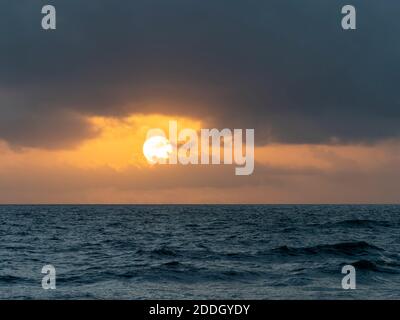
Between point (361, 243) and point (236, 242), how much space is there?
11740 millimetres

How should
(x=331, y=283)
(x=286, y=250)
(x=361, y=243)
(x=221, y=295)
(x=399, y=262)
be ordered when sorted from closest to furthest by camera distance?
(x=221, y=295), (x=331, y=283), (x=399, y=262), (x=286, y=250), (x=361, y=243)

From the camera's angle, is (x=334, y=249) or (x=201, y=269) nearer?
(x=201, y=269)

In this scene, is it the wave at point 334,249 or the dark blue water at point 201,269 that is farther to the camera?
the wave at point 334,249

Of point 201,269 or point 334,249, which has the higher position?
point 201,269

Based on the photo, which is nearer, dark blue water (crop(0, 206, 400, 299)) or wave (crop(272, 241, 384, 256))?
dark blue water (crop(0, 206, 400, 299))
